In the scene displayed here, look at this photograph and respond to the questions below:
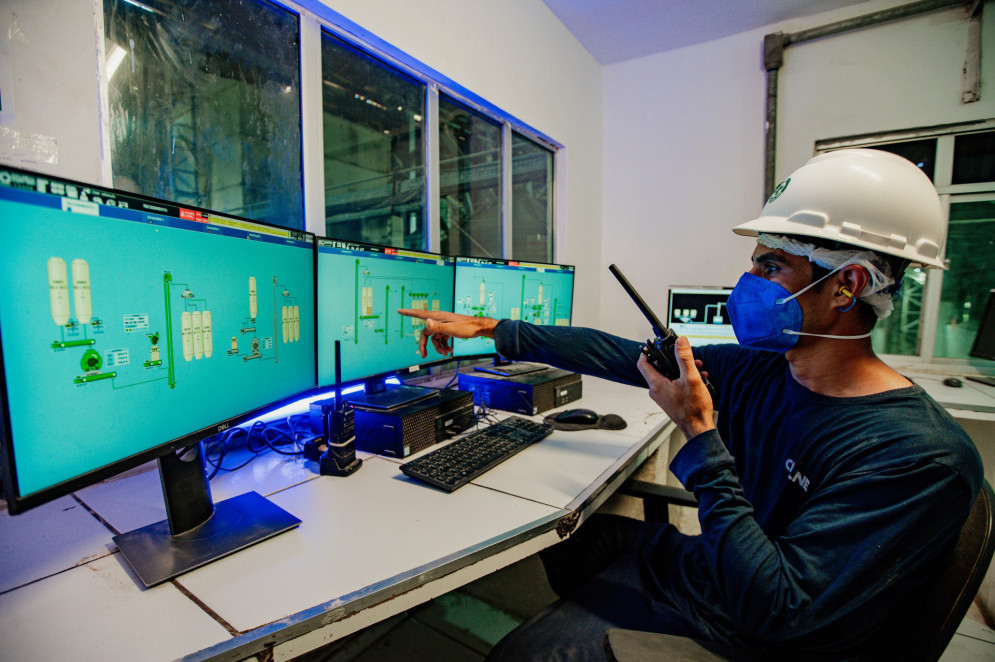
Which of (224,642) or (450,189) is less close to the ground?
(450,189)

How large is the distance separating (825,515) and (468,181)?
7.34ft

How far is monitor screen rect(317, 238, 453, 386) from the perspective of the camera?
1164 millimetres

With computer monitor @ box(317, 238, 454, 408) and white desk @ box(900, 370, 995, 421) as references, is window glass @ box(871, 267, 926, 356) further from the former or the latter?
computer monitor @ box(317, 238, 454, 408)

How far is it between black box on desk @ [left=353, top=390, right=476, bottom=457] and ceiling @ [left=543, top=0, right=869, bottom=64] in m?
2.56

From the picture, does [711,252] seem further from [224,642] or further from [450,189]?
[224,642]

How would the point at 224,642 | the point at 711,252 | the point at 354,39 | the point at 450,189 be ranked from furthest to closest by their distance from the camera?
1. the point at 711,252
2. the point at 450,189
3. the point at 354,39
4. the point at 224,642

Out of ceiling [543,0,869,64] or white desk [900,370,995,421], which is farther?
ceiling [543,0,869,64]

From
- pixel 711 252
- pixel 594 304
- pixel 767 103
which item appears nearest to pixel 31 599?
pixel 594 304

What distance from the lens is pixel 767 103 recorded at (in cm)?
290

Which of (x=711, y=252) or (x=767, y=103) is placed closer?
(x=767, y=103)

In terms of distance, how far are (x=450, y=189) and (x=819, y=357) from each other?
1861mm

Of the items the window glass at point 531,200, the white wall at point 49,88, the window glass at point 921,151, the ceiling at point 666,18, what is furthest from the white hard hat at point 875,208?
the window glass at point 921,151

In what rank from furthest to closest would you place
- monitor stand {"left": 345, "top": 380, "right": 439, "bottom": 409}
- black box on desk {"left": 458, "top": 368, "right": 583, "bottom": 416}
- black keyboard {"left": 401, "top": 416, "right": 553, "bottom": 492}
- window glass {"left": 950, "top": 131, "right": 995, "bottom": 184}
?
window glass {"left": 950, "top": 131, "right": 995, "bottom": 184} → black box on desk {"left": 458, "top": 368, "right": 583, "bottom": 416} → monitor stand {"left": 345, "top": 380, "right": 439, "bottom": 409} → black keyboard {"left": 401, "top": 416, "right": 553, "bottom": 492}

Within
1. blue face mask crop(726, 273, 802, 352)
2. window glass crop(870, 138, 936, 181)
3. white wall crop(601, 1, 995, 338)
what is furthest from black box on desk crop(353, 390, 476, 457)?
window glass crop(870, 138, 936, 181)
